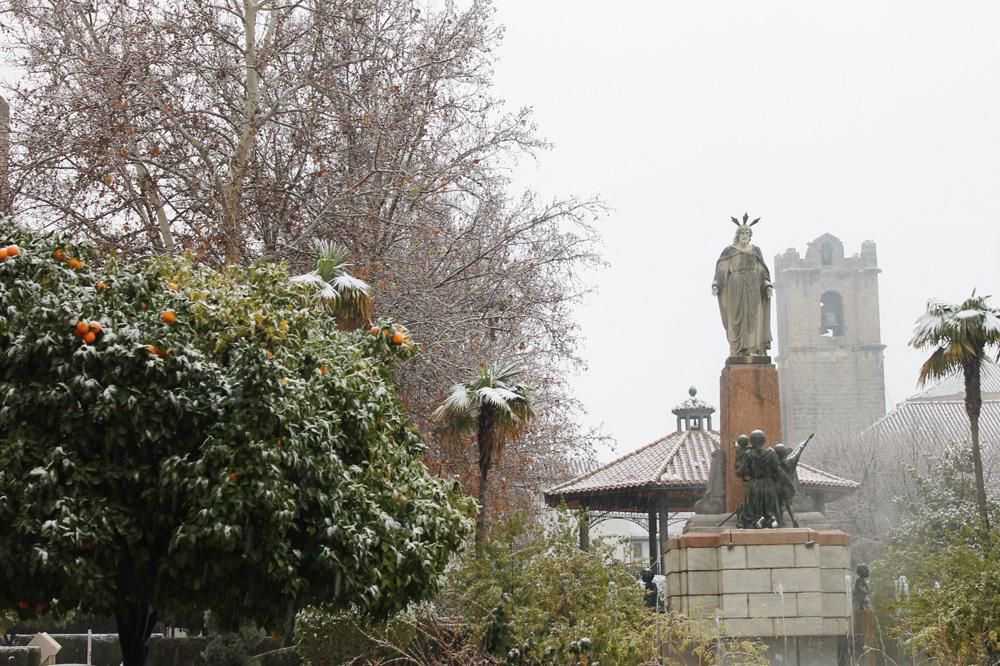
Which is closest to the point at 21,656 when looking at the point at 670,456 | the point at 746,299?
the point at 670,456

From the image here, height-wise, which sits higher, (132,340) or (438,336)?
(438,336)

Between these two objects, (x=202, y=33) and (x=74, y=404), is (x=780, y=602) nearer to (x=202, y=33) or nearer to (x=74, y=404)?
(x=74, y=404)

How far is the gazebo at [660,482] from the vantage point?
94.6 ft

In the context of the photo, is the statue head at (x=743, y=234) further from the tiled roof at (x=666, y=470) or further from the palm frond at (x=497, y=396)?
the tiled roof at (x=666, y=470)

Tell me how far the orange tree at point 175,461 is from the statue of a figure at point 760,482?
643 centimetres

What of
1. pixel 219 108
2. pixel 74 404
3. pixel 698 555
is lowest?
pixel 698 555

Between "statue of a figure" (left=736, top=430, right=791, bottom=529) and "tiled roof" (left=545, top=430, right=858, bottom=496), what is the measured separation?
978cm

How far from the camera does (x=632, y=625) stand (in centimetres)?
1465

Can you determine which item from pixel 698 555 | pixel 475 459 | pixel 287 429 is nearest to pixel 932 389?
pixel 475 459

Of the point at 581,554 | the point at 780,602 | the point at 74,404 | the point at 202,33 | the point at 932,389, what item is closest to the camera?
the point at 74,404

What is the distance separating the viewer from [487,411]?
19.8 m

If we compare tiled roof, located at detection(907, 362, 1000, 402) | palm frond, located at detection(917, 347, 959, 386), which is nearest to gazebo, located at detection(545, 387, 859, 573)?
palm frond, located at detection(917, 347, 959, 386)

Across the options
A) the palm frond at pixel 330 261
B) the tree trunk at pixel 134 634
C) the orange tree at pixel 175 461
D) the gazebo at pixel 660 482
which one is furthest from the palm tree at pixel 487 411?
the gazebo at pixel 660 482

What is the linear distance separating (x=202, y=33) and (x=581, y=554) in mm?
10308
